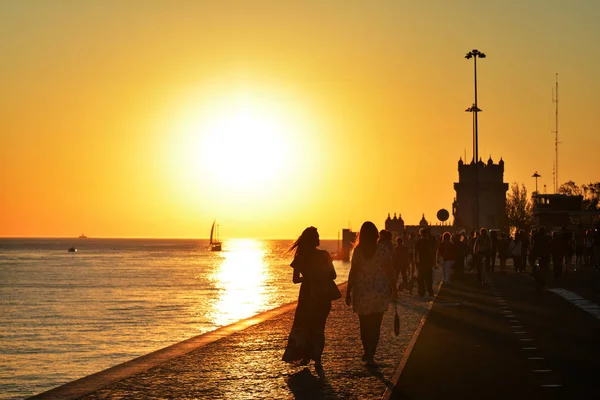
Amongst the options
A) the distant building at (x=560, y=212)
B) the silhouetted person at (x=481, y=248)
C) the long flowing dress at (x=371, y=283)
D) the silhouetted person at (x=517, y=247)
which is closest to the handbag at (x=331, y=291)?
the long flowing dress at (x=371, y=283)

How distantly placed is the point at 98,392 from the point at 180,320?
34164 mm

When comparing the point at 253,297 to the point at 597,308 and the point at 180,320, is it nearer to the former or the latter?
the point at 180,320

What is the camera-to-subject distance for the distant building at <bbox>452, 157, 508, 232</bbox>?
15375cm

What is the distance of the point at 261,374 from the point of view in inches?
513

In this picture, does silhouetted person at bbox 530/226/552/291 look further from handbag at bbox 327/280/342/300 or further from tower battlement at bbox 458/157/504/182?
tower battlement at bbox 458/157/504/182

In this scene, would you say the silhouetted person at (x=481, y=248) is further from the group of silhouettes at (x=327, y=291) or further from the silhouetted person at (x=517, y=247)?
the group of silhouettes at (x=327, y=291)

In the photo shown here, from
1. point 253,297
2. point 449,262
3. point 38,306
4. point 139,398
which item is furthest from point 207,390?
point 253,297

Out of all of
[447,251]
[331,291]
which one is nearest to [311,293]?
[331,291]

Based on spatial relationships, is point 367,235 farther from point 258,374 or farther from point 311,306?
point 258,374

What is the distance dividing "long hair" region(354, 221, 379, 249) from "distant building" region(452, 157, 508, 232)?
456ft

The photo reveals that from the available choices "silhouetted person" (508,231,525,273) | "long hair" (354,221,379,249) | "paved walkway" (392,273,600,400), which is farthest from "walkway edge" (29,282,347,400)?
"silhouetted person" (508,231,525,273)

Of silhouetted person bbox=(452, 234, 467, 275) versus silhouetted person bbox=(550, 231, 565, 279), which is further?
silhouetted person bbox=(452, 234, 467, 275)

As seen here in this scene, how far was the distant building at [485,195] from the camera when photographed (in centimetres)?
15375

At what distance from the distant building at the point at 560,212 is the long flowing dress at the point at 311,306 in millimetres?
79962
